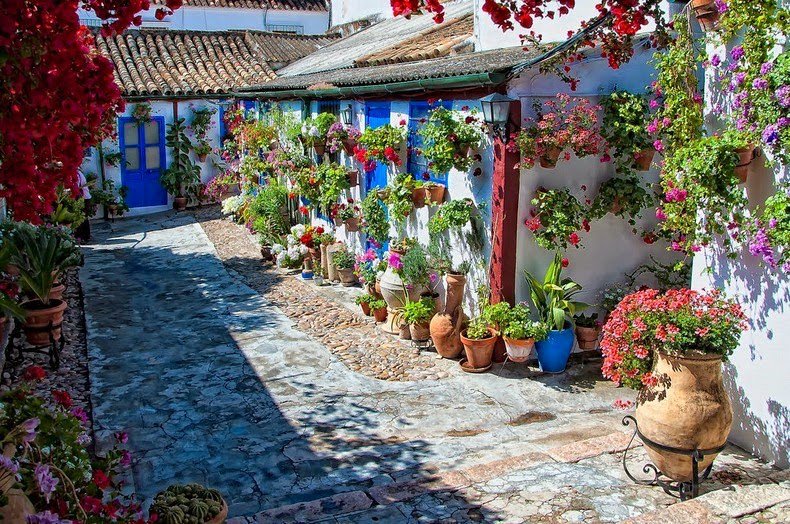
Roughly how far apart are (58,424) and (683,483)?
170 inches

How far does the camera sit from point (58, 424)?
4.28m

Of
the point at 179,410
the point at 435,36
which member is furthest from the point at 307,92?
the point at 179,410

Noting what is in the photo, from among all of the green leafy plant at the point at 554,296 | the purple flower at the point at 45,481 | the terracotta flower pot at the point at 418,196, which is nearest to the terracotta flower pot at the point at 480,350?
the green leafy plant at the point at 554,296

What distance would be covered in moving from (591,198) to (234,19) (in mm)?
22286

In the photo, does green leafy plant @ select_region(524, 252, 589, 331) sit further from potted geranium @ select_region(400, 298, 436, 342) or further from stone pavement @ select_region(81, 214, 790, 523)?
potted geranium @ select_region(400, 298, 436, 342)

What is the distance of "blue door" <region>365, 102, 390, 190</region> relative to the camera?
11391 mm

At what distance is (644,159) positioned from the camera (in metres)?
8.48

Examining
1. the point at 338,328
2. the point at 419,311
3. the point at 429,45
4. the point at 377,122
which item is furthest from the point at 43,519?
the point at 429,45

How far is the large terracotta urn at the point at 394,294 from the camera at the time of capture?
32.9 feet

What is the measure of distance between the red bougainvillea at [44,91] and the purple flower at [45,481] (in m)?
1.19

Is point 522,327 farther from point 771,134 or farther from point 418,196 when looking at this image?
point 771,134

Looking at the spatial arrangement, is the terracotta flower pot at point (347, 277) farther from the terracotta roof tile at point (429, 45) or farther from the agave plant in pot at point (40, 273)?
the agave plant in pot at point (40, 273)

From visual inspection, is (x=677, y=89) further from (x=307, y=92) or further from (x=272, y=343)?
(x=307, y=92)

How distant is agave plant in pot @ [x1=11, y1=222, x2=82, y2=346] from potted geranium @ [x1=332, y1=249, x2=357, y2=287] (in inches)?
178
